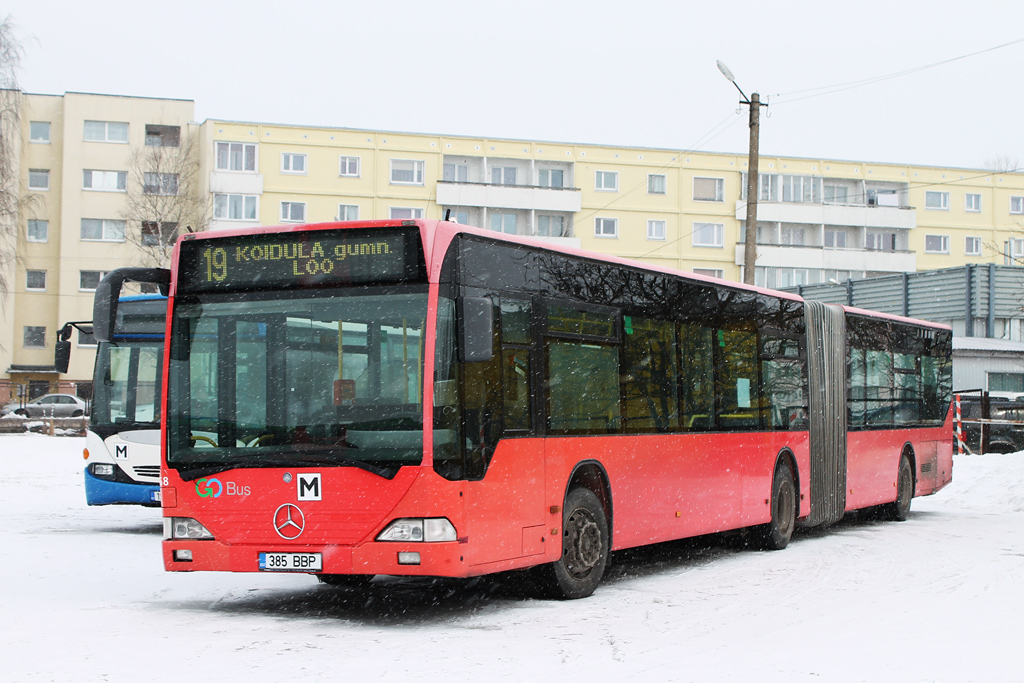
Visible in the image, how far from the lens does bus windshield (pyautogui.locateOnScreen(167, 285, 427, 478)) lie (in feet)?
29.2

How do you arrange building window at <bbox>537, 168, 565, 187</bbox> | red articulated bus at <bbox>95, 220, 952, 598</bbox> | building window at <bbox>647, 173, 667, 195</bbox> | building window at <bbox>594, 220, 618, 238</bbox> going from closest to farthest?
red articulated bus at <bbox>95, 220, 952, 598</bbox> → building window at <bbox>537, 168, 565, 187</bbox> → building window at <bbox>594, 220, 618, 238</bbox> → building window at <bbox>647, 173, 667, 195</bbox>

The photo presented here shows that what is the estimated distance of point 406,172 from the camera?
66.1m

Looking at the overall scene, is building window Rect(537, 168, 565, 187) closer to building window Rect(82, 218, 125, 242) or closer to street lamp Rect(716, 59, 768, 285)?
building window Rect(82, 218, 125, 242)

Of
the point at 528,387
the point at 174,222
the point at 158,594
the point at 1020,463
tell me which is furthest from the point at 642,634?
the point at 174,222

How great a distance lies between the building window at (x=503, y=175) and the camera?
6812cm

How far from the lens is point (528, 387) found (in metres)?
9.92

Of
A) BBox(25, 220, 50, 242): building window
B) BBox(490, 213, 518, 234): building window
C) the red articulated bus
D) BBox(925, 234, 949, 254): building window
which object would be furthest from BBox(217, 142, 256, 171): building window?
the red articulated bus

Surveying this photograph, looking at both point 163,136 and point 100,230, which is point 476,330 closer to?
point 163,136

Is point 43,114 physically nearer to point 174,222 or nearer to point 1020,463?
point 174,222

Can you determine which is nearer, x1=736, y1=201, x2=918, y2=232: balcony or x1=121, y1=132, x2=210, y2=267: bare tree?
x1=121, y1=132, x2=210, y2=267: bare tree

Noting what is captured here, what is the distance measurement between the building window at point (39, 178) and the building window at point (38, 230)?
1.86m

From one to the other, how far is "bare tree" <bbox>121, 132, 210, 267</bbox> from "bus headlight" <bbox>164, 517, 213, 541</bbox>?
167 ft

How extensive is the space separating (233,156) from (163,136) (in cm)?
495

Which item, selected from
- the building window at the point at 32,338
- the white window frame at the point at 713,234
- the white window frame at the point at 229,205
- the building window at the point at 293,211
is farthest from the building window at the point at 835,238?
the building window at the point at 32,338
